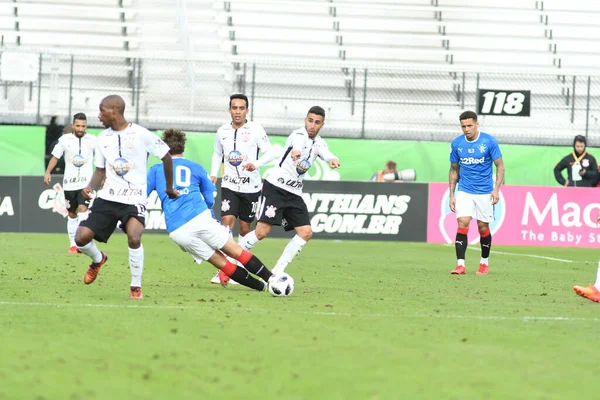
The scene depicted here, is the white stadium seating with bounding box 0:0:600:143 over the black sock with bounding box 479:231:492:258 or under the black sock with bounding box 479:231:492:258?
over

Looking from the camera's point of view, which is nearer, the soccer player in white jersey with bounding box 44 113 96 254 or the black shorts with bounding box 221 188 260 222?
the black shorts with bounding box 221 188 260 222

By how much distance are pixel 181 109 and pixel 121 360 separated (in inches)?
771

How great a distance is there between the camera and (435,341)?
286 inches

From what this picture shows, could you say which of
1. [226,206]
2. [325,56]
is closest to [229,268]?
[226,206]

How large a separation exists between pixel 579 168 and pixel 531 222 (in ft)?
5.43

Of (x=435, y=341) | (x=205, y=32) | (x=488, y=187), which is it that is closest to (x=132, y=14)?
(x=205, y=32)

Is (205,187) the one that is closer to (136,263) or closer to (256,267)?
(256,267)

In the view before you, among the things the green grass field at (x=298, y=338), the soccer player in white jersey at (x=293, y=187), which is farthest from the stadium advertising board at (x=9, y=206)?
the soccer player in white jersey at (x=293, y=187)

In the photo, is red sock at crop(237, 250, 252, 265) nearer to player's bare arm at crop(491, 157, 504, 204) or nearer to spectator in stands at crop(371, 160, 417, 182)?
player's bare arm at crop(491, 157, 504, 204)

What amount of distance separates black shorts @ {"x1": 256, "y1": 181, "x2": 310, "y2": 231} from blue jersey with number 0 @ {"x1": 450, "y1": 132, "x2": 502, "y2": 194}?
3.63 m

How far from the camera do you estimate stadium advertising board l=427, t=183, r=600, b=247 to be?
893 inches

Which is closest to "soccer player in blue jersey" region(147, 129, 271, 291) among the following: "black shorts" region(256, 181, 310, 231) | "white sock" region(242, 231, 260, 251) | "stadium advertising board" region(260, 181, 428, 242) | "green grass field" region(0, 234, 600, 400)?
"green grass field" region(0, 234, 600, 400)

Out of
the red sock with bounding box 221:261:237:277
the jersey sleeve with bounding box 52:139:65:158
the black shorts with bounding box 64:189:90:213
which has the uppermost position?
the jersey sleeve with bounding box 52:139:65:158

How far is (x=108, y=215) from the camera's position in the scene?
962 centimetres
